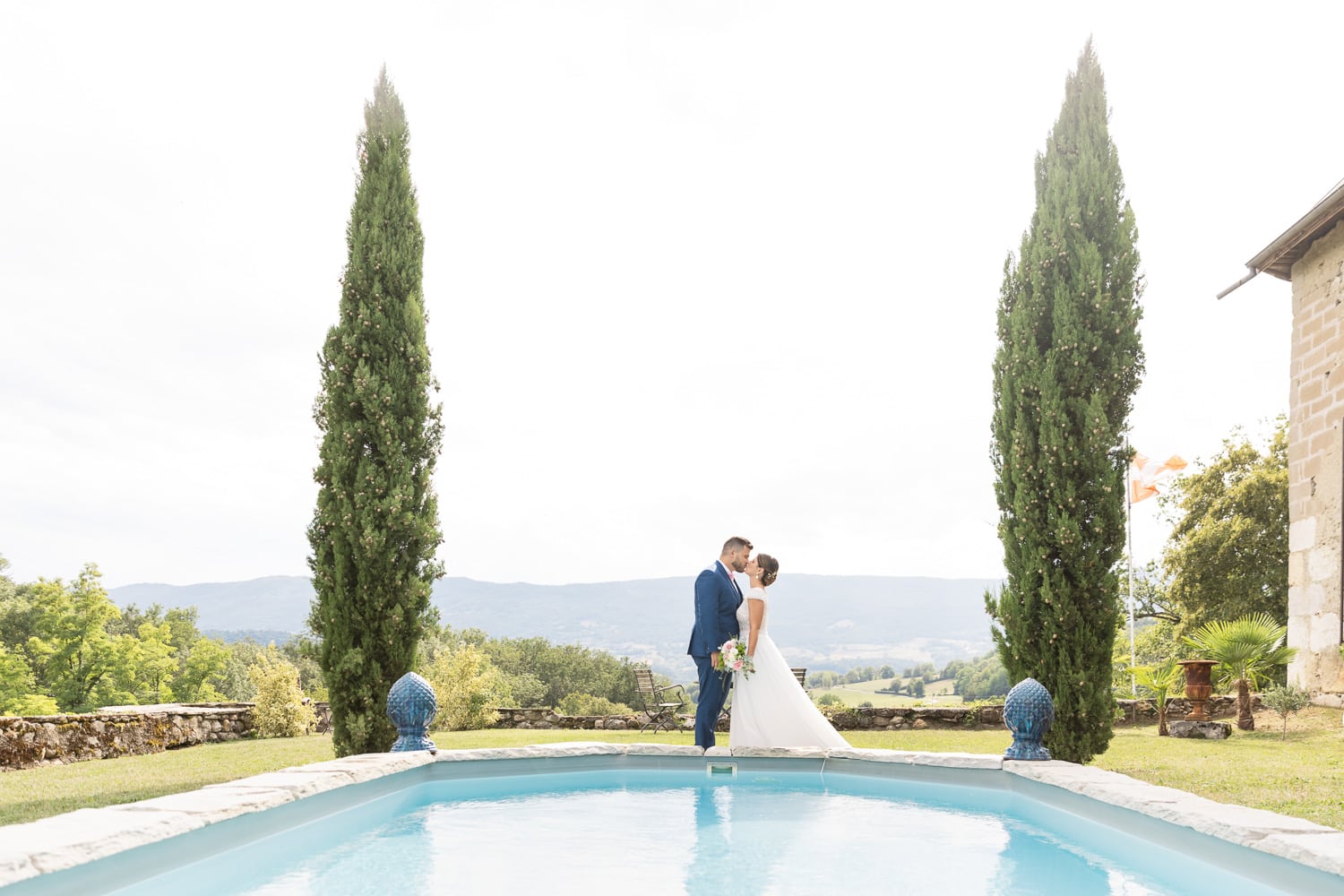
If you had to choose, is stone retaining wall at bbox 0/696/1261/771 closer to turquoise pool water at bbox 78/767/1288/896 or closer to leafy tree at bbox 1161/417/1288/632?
turquoise pool water at bbox 78/767/1288/896

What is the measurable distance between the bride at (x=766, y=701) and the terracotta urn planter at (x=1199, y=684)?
7.00 meters

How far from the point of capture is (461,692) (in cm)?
1368

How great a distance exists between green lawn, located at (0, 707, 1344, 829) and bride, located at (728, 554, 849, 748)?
1.82 metres

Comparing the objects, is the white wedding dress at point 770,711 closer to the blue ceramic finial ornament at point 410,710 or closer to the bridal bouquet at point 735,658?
the bridal bouquet at point 735,658

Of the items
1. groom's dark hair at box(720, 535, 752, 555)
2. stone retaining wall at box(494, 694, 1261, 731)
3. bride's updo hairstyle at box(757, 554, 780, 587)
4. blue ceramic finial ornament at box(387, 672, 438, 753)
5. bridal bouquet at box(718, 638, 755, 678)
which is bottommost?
stone retaining wall at box(494, 694, 1261, 731)

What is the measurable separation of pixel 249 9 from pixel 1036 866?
10325 mm

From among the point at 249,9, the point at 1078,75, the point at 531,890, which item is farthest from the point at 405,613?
the point at 1078,75

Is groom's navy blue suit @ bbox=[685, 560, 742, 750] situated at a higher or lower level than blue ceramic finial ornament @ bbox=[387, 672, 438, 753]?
higher

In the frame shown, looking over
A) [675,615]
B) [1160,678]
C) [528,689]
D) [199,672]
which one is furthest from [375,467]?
[675,615]

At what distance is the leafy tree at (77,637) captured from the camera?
3033cm

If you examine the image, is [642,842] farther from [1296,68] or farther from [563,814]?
[1296,68]

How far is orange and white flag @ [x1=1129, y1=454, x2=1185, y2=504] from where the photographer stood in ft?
53.0

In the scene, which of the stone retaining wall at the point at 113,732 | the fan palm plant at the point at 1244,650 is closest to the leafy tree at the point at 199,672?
the stone retaining wall at the point at 113,732

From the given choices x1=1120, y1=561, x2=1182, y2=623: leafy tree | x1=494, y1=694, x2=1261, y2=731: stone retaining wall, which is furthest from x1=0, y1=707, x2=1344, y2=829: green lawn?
x1=1120, y1=561, x2=1182, y2=623: leafy tree
